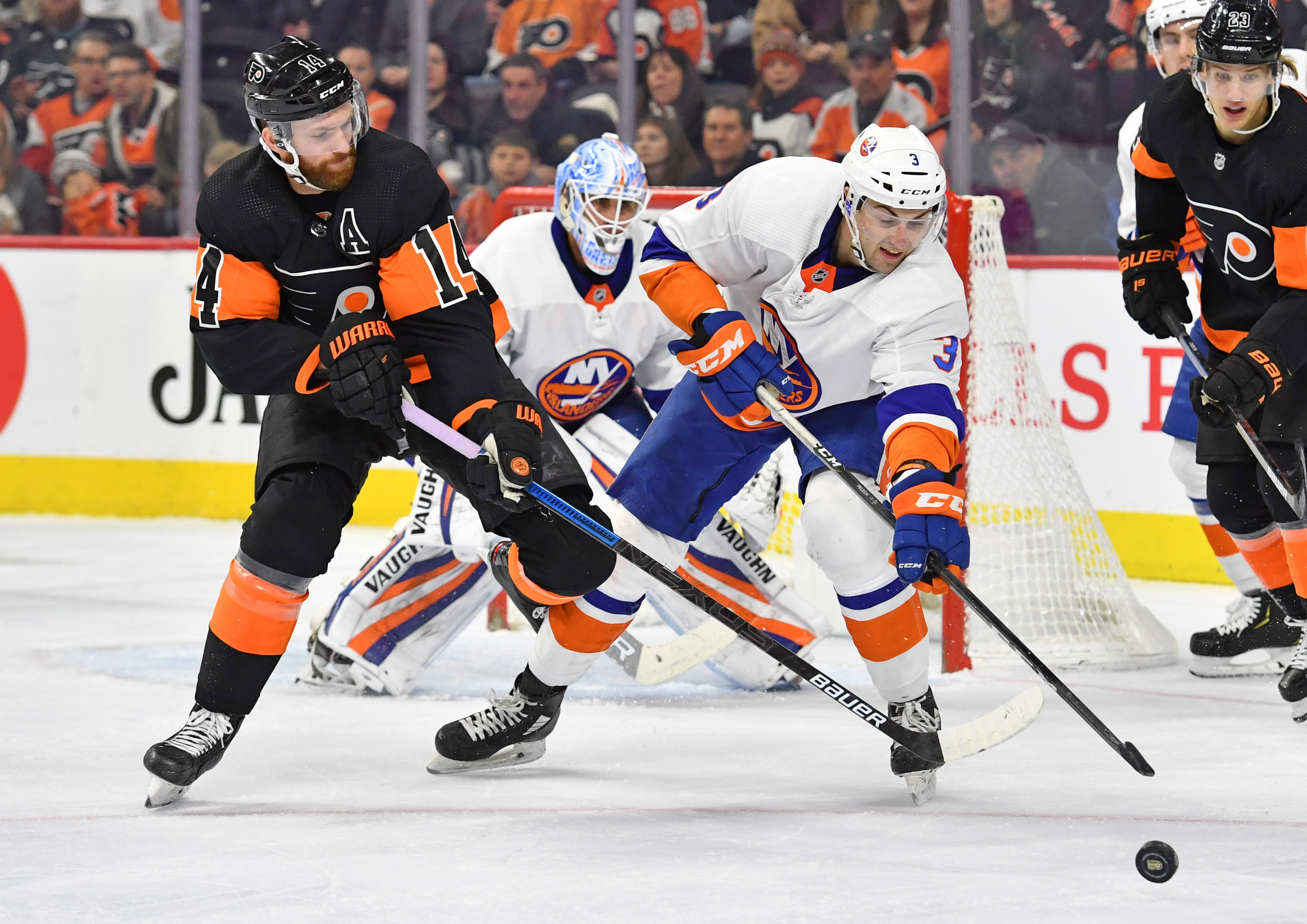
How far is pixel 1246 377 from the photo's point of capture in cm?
304

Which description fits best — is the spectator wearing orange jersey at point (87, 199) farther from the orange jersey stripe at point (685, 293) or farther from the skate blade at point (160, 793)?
the skate blade at point (160, 793)

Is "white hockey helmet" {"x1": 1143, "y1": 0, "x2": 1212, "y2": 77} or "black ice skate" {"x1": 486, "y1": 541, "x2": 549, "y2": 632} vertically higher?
"white hockey helmet" {"x1": 1143, "y1": 0, "x2": 1212, "y2": 77}

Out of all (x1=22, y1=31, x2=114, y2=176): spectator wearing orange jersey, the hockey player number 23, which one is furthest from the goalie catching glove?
(x1=22, y1=31, x2=114, y2=176): spectator wearing orange jersey

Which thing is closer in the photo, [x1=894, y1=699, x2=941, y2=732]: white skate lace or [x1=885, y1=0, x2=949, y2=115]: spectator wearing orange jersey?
[x1=894, y1=699, x2=941, y2=732]: white skate lace

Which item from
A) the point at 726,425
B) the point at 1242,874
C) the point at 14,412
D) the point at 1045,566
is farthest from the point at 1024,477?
the point at 14,412

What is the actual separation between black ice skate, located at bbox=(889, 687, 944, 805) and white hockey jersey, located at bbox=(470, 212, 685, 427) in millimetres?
1208

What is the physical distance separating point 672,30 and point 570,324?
3099 mm

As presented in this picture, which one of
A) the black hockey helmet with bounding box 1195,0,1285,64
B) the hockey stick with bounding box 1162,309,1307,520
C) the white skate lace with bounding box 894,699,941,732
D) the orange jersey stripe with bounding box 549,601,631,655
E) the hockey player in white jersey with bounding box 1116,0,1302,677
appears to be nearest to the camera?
the white skate lace with bounding box 894,699,941,732

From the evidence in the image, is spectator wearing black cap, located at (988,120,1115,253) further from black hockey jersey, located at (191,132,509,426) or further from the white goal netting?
black hockey jersey, located at (191,132,509,426)

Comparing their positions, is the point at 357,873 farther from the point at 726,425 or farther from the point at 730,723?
the point at 730,723

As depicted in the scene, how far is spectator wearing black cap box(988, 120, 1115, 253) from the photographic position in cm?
571

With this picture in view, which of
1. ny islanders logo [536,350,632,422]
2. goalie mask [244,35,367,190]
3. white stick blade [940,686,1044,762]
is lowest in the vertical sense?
ny islanders logo [536,350,632,422]

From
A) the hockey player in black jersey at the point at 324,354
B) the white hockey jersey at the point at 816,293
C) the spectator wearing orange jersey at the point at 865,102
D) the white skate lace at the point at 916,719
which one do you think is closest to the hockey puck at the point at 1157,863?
the white skate lace at the point at 916,719

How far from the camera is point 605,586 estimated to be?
2.85 meters
